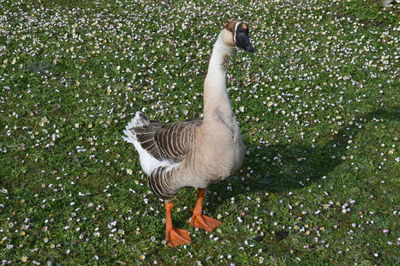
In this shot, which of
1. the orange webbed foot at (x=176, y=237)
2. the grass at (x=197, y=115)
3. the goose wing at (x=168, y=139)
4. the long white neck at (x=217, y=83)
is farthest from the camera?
the grass at (x=197, y=115)

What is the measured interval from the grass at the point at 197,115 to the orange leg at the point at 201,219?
7.6 inches

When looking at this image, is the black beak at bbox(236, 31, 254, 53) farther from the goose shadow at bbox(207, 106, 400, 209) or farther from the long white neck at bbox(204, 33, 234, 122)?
the goose shadow at bbox(207, 106, 400, 209)

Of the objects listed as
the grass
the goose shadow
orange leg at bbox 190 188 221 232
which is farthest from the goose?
the goose shadow

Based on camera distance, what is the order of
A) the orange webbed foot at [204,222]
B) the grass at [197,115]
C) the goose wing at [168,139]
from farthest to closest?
the orange webbed foot at [204,222] → the grass at [197,115] → the goose wing at [168,139]

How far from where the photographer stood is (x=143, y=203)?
697cm

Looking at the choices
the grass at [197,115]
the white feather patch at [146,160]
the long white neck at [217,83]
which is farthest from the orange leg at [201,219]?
the long white neck at [217,83]

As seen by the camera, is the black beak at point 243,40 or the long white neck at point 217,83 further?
the long white neck at point 217,83

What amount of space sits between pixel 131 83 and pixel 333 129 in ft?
16.5

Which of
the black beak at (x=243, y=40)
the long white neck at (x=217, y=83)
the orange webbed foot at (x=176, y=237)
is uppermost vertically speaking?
the black beak at (x=243, y=40)

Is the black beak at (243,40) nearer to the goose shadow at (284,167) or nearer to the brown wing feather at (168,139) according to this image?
the brown wing feather at (168,139)

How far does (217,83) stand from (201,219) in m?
2.28

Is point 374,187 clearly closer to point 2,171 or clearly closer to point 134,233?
point 134,233

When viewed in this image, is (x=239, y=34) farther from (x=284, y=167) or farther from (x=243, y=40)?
(x=284, y=167)

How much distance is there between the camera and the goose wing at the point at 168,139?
5941 millimetres
